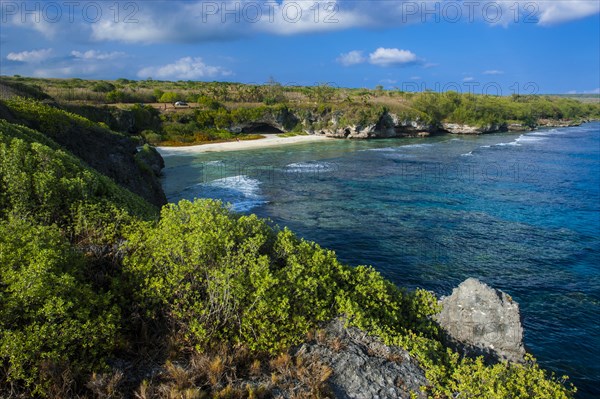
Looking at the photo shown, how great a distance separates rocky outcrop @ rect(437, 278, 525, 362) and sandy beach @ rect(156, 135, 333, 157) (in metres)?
59.6

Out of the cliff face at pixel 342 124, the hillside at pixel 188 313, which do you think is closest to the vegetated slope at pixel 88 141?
the hillside at pixel 188 313

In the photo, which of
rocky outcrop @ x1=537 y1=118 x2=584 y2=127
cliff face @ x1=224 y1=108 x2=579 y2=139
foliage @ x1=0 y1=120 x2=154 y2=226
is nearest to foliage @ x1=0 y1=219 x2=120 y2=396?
foliage @ x1=0 y1=120 x2=154 y2=226

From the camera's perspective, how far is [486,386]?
8172 mm

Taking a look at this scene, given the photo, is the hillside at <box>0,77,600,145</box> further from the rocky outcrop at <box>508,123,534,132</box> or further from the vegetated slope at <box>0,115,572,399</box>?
the vegetated slope at <box>0,115,572,399</box>

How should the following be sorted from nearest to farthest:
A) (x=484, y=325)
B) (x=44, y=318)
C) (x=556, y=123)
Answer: (x=44, y=318) → (x=484, y=325) → (x=556, y=123)

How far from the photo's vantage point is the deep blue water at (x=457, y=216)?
19.5m

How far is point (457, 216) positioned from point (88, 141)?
96.8 feet

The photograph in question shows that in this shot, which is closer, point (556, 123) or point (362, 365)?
point (362, 365)

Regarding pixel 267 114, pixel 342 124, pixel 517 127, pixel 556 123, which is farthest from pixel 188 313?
pixel 556 123

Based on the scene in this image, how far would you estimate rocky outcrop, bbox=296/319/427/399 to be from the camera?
866cm

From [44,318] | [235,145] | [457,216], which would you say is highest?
[235,145]

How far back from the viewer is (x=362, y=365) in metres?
9.24

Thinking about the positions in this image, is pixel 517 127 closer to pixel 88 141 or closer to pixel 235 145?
pixel 235 145

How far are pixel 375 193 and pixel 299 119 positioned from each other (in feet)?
214
